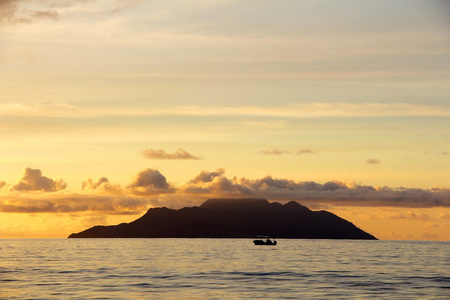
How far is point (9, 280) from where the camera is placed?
105562 mm

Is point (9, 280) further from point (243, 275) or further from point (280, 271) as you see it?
point (280, 271)

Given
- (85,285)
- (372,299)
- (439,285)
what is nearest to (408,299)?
(372,299)

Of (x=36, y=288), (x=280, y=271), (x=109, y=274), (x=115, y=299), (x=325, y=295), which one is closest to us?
(x=115, y=299)

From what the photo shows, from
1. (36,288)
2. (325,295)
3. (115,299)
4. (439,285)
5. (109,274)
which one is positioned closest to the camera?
(115,299)

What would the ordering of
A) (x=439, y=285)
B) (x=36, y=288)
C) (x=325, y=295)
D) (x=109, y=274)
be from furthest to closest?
1. (x=109, y=274)
2. (x=439, y=285)
3. (x=36, y=288)
4. (x=325, y=295)

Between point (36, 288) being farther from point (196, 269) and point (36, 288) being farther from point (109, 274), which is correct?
point (196, 269)

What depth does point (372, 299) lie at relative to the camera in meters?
82.6

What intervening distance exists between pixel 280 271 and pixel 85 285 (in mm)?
45673

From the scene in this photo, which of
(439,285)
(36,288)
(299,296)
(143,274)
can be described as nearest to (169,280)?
(143,274)

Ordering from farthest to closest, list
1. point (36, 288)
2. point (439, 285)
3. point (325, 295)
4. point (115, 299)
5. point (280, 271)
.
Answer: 1. point (280, 271)
2. point (439, 285)
3. point (36, 288)
4. point (325, 295)
5. point (115, 299)

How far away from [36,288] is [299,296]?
37977 millimetres

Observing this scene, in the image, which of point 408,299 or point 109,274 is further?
point 109,274

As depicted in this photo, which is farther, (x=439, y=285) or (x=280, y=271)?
(x=280, y=271)

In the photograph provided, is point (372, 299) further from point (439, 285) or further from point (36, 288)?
point (36, 288)
